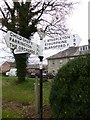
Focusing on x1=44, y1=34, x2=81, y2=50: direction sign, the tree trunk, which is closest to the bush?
x1=44, y1=34, x2=81, y2=50: direction sign

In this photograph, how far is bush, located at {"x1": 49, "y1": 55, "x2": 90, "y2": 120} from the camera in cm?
727

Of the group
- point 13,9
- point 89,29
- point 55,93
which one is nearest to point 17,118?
point 55,93

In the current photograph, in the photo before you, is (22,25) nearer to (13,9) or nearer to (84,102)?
(13,9)

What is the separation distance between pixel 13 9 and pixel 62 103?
16.7m

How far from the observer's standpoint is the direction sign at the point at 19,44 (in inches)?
310

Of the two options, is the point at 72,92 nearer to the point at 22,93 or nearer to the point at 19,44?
the point at 19,44

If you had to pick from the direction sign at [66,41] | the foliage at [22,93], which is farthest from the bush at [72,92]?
the foliage at [22,93]

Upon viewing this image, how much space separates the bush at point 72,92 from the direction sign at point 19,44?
1.01 metres

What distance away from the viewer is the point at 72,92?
24.6ft

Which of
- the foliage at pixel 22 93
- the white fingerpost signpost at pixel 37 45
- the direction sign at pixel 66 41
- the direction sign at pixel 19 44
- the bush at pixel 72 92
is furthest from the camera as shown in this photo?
the foliage at pixel 22 93

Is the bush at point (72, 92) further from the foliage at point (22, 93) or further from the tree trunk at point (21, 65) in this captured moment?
the tree trunk at point (21, 65)

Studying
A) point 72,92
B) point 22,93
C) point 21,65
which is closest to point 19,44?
point 72,92

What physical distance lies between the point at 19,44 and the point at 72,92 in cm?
195

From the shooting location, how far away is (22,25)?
2205 centimetres
